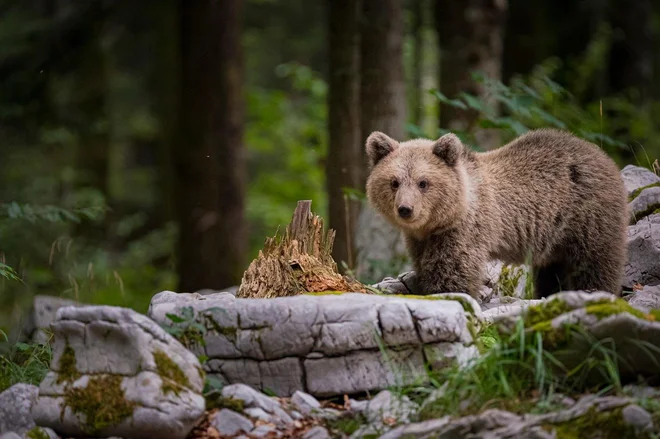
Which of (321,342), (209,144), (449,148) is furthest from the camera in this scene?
(209,144)

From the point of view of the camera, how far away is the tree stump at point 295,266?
602 cm

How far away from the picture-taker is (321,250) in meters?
6.30

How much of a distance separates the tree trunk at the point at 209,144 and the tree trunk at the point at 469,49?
9.80 ft

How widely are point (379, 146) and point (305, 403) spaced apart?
2931 mm

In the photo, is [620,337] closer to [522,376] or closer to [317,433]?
[522,376]

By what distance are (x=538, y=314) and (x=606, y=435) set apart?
0.86 metres

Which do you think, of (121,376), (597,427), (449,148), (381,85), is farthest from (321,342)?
(381,85)

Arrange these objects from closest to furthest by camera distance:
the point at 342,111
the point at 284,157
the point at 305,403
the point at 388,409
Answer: the point at 388,409, the point at 305,403, the point at 342,111, the point at 284,157

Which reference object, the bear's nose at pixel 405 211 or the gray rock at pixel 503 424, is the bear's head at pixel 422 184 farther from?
the gray rock at pixel 503 424

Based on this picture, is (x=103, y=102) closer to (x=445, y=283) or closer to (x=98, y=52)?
(x=98, y=52)

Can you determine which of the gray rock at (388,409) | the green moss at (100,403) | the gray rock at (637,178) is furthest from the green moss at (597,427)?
the gray rock at (637,178)

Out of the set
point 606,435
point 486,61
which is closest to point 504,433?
point 606,435

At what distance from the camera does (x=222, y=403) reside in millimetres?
4695

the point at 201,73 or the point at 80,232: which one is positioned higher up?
the point at 201,73
